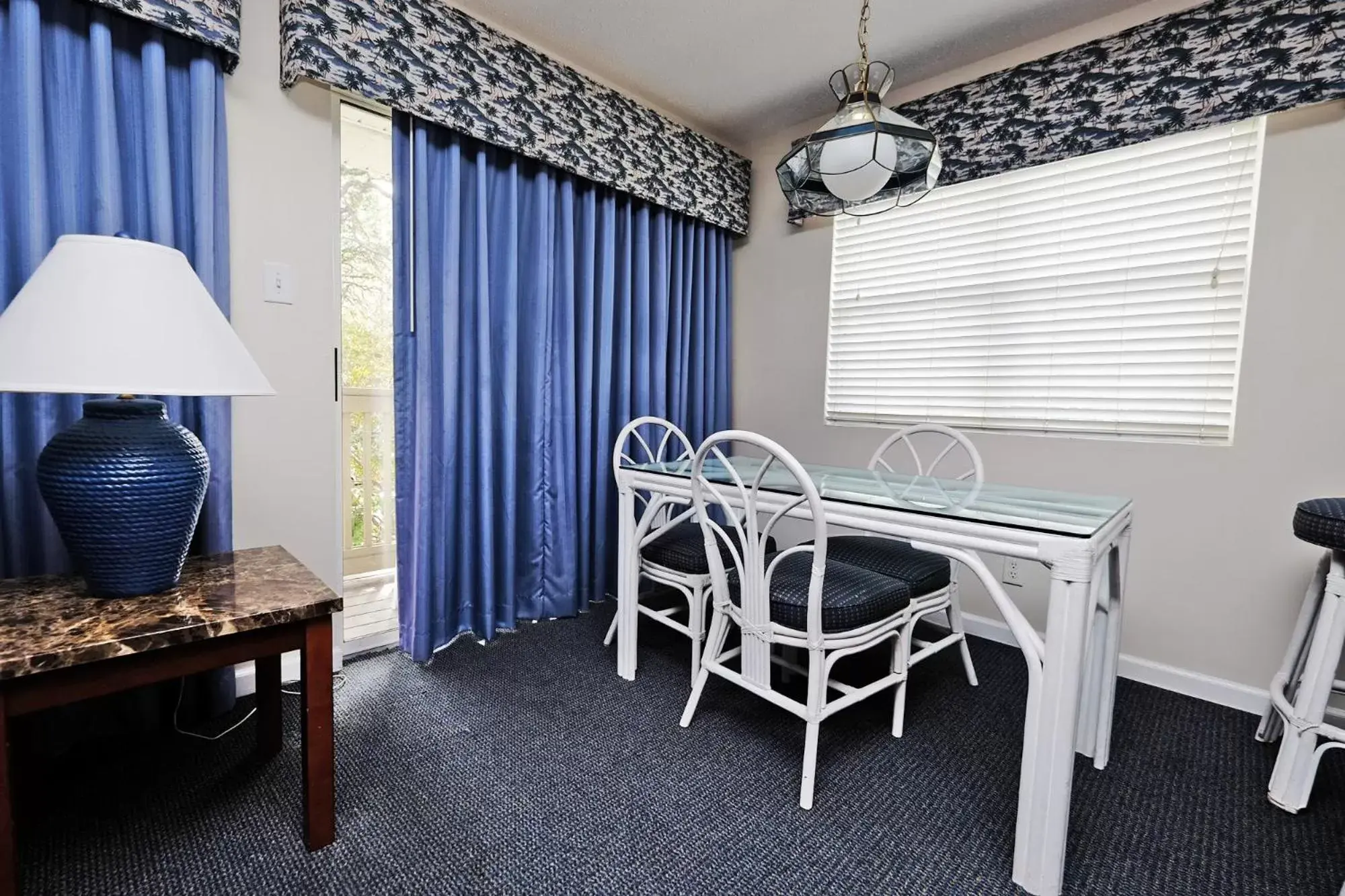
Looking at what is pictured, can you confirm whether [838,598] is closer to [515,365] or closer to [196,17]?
[515,365]

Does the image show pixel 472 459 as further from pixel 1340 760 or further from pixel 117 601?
pixel 1340 760

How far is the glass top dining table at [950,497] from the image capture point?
3.86 feet

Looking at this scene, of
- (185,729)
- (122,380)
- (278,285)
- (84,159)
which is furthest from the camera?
(278,285)

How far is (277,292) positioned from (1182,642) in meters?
3.18

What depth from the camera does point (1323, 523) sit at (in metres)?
1.31

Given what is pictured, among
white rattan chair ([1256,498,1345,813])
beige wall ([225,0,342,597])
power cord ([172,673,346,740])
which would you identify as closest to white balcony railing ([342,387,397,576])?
beige wall ([225,0,342,597])

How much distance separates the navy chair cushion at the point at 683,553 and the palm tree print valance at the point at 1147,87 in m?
1.76

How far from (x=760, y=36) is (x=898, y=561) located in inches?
77.1

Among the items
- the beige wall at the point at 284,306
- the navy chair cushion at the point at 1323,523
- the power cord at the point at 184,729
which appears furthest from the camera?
the beige wall at the point at 284,306

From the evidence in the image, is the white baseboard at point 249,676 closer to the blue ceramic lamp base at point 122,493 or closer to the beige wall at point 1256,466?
the blue ceramic lamp base at point 122,493

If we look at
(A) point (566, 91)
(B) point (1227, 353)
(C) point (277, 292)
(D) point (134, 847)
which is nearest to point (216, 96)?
(C) point (277, 292)

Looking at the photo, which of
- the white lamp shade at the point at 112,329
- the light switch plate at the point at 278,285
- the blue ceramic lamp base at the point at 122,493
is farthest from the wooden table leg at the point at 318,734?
the light switch plate at the point at 278,285

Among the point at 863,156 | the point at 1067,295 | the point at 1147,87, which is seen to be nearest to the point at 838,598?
the point at 863,156

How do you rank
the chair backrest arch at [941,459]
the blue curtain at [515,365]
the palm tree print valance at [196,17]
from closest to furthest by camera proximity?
the palm tree print valance at [196,17]
the chair backrest arch at [941,459]
the blue curtain at [515,365]
